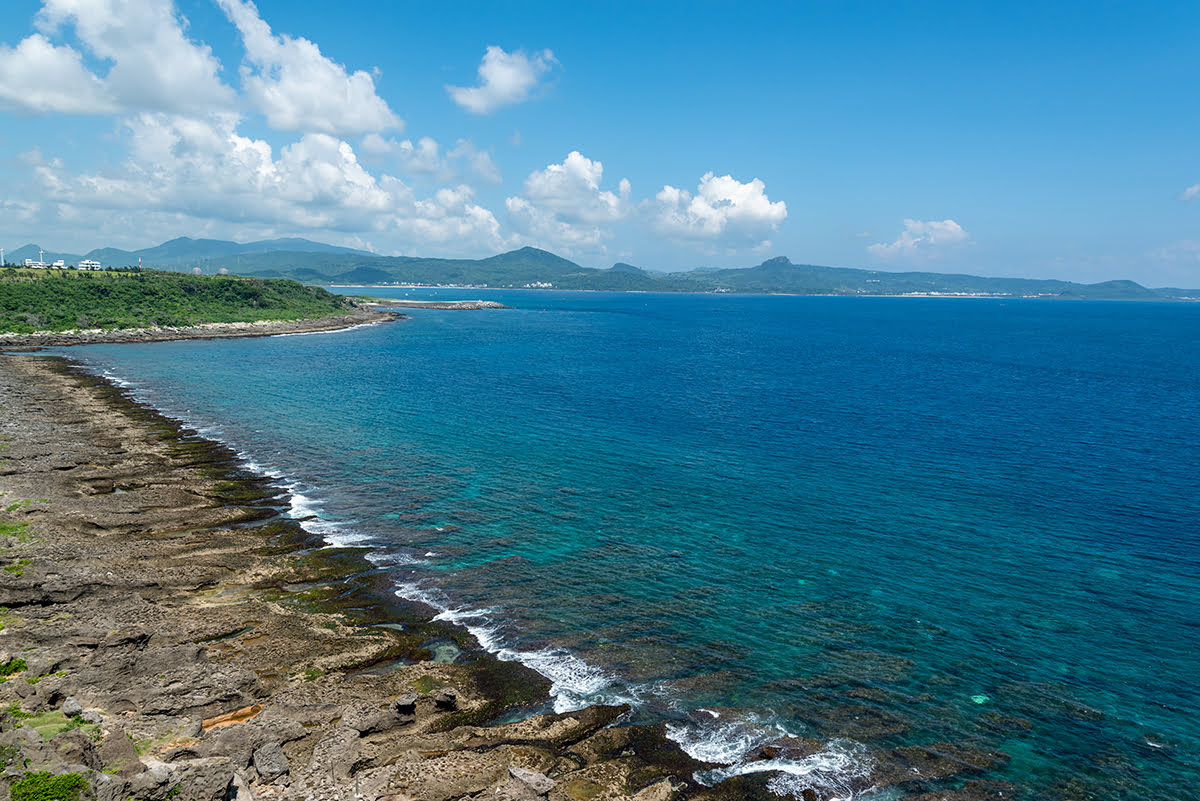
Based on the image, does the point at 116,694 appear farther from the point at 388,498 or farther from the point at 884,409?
the point at 884,409

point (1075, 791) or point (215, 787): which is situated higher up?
point (215, 787)

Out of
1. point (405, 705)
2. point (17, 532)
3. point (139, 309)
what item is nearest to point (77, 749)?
point (405, 705)

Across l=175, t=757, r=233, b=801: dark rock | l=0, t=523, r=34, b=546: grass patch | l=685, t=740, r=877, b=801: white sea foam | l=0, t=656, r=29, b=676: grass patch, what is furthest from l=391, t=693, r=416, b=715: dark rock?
l=0, t=523, r=34, b=546: grass patch

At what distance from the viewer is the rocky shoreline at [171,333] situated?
115812 mm

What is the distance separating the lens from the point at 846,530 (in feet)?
135

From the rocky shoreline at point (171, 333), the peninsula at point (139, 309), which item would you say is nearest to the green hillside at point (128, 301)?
the peninsula at point (139, 309)

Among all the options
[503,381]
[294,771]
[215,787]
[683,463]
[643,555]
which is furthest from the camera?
[503,381]

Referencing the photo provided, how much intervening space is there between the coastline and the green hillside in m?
116

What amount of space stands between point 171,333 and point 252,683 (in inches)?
5517

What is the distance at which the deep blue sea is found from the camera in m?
24.4

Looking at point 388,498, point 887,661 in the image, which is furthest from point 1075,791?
point 388,498

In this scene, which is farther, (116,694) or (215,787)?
(116,694)

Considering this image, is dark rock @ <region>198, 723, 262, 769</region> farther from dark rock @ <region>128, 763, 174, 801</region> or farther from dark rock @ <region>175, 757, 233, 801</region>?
dark rock @ <region>128, 763, 174, 801</region>

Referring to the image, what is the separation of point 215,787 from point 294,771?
2350mm
